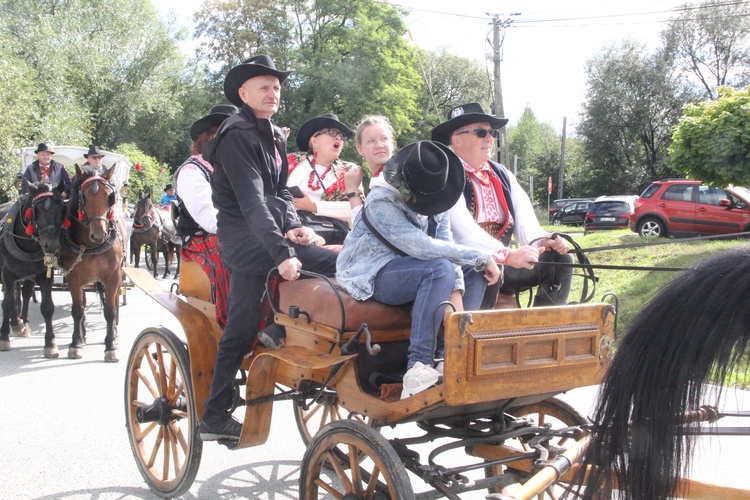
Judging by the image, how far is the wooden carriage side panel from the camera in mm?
2402

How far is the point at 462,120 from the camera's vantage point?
139 inches

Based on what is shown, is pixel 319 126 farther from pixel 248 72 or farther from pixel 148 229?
pixel 148 229

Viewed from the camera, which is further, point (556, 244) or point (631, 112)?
point (631, 112)

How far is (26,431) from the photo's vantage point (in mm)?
5012

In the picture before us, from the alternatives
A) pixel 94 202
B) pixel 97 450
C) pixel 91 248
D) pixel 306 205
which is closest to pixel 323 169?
pixel 306 205

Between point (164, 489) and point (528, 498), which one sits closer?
point (528, 498)

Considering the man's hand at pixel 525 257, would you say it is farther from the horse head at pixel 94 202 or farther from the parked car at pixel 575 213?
the parked car at pixel 575 213

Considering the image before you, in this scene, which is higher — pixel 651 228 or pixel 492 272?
pixel 492 272

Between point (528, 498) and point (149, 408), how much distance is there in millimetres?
2464

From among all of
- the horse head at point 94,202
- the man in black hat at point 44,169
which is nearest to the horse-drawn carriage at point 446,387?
the horse head at point 94,202

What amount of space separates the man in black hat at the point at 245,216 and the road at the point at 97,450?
2.67ft

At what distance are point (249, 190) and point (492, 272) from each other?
125cm

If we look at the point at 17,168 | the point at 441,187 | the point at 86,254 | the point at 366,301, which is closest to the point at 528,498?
the point at 366,301

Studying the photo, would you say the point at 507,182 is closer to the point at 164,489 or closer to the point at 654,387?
the point at 654,387
